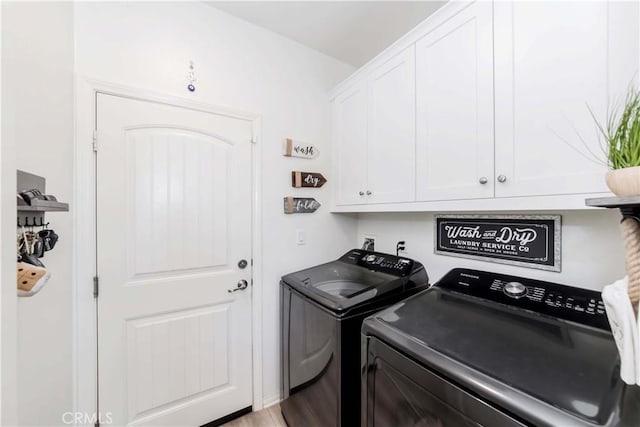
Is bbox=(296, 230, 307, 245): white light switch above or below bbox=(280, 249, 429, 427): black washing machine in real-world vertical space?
above

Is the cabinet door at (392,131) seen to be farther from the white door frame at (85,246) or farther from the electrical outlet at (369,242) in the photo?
the white door frame at (85,246)

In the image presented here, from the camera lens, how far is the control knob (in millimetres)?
1127

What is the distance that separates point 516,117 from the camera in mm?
1047

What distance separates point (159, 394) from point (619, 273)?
2305 mm

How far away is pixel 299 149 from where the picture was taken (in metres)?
2.00

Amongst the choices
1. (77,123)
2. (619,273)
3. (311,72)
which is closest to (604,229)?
(619,273)

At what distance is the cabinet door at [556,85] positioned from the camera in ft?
2.74

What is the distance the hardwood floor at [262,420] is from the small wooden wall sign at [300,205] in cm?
139

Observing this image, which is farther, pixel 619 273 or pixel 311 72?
pixel 311 72

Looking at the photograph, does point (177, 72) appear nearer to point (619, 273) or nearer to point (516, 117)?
point (516, 117)

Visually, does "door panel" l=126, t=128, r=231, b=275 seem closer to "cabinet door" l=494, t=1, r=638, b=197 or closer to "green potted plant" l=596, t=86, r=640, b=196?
"cabinet door" l=494, t=1, r=638, b=197

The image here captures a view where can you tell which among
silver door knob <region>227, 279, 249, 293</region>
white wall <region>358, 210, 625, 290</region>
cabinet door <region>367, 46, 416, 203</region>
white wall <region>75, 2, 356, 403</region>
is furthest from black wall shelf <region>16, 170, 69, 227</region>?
white wall <region>358, 210, 625, 290</region>

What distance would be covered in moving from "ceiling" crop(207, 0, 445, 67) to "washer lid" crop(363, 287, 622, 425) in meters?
1.75

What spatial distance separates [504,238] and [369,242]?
39.0 inches
